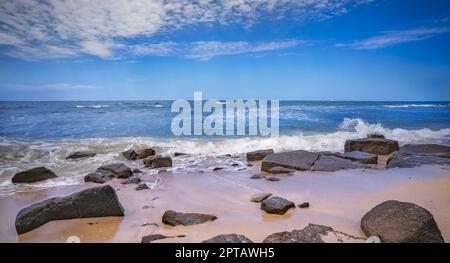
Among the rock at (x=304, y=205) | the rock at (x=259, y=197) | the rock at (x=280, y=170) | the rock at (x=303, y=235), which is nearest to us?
the rock at (x=303, y=235)

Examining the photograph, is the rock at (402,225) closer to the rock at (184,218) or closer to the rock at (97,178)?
→ the rock at (184,218)

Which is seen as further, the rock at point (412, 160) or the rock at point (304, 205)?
the rock at point (412, 160)

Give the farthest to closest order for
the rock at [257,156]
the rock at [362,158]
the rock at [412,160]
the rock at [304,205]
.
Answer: the rock at [257,156]
the rock at [362,158]
the rock at [412,160]
the rock at [304,205]

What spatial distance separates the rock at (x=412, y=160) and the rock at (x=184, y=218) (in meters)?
5.12

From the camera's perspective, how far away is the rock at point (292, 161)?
22.5ft

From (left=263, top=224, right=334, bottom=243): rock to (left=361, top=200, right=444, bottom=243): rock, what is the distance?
18.9 inches

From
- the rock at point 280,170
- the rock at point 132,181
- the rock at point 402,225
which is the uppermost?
the rock at point 402,225

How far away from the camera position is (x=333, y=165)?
6.83 m

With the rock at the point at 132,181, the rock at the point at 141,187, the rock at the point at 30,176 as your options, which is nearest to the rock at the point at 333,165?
the rock at the point at 141,187

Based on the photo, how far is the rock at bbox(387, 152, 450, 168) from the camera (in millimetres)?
6824

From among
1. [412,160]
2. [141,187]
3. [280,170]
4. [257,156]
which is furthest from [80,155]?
[412,160]

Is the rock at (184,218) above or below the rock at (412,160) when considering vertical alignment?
below

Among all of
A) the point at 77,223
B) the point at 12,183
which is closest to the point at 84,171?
the point at 12,183

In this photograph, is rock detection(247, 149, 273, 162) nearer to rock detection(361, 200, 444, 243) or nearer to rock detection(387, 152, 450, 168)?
rock detection(387, 152, 450, 168)
